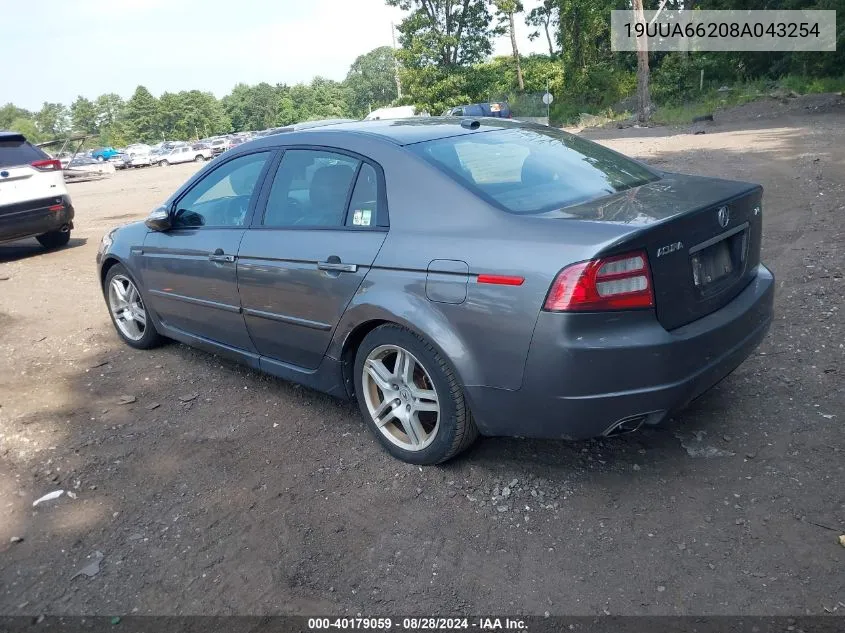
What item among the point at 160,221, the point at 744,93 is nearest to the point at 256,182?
the point at 160,221

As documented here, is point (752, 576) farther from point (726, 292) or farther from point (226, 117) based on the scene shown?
point (226, 117)

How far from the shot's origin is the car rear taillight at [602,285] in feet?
9.00

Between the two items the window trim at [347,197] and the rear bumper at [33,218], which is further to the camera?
the rear bumper at [33,218]

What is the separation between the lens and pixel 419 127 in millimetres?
3986

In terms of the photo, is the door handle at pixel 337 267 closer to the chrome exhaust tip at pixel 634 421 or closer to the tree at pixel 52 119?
the chrome exhaust tip at pixel 634 421

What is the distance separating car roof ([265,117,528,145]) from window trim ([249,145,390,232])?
143mm

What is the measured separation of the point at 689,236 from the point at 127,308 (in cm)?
438

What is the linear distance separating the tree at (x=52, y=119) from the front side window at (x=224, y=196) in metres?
146

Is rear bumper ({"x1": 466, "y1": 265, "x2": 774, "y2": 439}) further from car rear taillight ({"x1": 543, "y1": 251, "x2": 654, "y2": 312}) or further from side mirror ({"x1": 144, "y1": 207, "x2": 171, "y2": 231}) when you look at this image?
side mirror ({"x1": 144, "y1": 207, "x2": 171, "y2": 231})

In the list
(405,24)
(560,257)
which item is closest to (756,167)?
(560,257)

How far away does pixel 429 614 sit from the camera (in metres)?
2.56

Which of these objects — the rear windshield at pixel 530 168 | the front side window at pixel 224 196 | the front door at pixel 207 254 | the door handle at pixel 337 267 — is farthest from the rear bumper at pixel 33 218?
the rear windshield at pixel 530 168

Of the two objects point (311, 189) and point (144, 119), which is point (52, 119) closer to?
point (144, 119)

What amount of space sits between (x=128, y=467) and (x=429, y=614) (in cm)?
205
